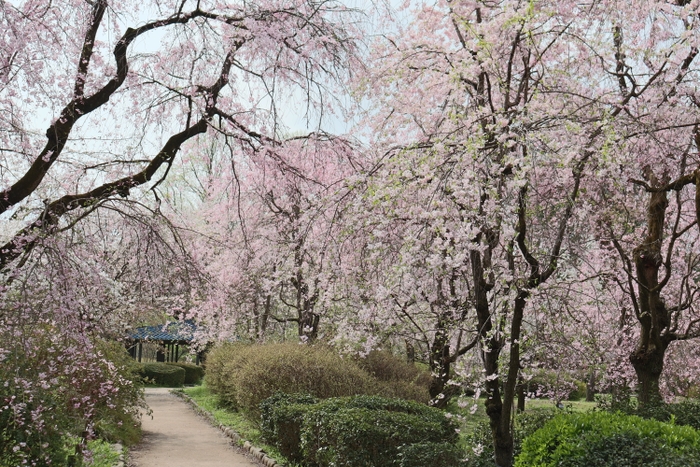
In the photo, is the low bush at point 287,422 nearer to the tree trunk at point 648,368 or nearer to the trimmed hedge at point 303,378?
the trimmed hedge at point 303,378

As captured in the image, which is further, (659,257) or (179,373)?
(179,373)

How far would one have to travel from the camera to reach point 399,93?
934 cm

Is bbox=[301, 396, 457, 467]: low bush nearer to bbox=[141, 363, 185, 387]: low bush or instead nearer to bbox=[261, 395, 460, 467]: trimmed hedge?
bbox=[261, 395, 460, 467]: trimmed hedge

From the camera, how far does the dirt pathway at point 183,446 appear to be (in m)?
9.51

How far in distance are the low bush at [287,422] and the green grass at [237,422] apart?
153mm

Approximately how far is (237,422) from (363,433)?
7185 mm

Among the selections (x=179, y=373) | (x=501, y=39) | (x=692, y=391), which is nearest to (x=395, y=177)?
(x=501, y=39)

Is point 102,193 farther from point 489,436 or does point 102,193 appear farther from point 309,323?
point 309,323

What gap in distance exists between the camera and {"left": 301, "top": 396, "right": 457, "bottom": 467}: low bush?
6617mm

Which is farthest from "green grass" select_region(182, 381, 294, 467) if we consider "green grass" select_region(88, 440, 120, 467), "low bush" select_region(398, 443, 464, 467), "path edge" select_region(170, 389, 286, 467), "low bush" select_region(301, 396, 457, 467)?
"low bush" select_region(398, 443, 464, 467)

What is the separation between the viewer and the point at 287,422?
8.72 meters

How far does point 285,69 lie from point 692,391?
60.7 feet

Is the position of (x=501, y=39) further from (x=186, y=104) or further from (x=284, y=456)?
(x=284, y=456)

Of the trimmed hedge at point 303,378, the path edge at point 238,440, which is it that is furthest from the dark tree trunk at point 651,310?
the path edge at point 238,440
